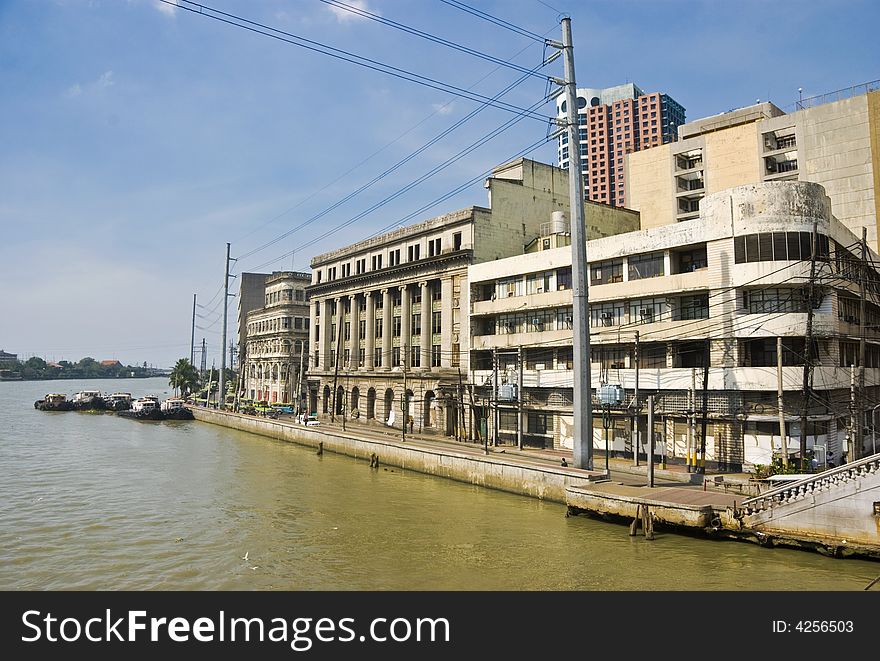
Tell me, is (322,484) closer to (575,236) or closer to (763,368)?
(575,236)

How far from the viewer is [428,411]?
60.0 m

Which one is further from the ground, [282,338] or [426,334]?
[282,338]

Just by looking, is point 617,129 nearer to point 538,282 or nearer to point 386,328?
point 386,328

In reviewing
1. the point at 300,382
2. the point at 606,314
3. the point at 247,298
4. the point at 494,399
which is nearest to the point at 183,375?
the point at 247,298

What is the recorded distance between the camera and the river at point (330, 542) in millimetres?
20016

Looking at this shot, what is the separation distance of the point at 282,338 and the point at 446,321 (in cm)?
5011

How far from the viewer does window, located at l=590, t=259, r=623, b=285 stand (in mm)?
41875

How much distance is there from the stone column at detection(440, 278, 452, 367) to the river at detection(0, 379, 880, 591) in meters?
17.1

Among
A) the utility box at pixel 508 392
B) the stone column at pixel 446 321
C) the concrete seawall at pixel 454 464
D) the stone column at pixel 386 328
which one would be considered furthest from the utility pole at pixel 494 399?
the stone column at pixel 386 328

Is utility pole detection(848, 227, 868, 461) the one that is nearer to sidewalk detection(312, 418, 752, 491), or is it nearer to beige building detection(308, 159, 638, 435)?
sidewalk detection(312, 418, 752, 491)

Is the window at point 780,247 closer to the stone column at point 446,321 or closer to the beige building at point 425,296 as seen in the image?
the beige building at point 425,296

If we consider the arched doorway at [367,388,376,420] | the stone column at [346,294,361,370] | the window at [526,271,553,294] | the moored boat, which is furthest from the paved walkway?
the moored boat
